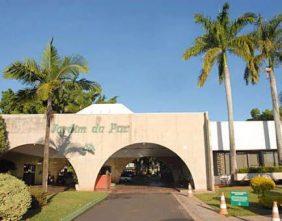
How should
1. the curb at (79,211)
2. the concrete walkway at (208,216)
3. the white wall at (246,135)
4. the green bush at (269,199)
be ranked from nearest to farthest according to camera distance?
the concrete walkway at (208,216)
the curb at (79,211)
the green bush at (269,199)
the white wall at (246,135)

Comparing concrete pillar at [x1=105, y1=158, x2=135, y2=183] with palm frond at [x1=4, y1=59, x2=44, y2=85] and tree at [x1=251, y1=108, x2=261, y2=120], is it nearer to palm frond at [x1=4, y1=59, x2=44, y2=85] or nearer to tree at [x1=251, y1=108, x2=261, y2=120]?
palm frond at [x1=4, y1=59, x2=44, y2=85]

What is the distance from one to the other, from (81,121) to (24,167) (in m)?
16.0

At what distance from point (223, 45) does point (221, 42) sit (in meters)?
0.30

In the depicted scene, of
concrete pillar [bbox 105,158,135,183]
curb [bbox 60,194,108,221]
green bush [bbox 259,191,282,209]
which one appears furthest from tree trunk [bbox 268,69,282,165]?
concrete pillar [bbox 105,158,135,183]

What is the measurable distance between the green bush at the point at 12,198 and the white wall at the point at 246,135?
23257 mm

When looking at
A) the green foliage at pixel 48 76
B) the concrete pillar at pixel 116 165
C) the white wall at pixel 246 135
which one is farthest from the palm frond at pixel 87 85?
the concrete pillar at pixel 116 165

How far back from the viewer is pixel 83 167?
29609 millimetres

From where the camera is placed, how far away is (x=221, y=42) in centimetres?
3080

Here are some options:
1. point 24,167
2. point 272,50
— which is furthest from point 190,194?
point 24,167

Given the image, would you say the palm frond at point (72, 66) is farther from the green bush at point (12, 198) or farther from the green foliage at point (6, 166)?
the green foliage at point (6, 166)

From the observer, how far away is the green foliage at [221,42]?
2991 centimetres

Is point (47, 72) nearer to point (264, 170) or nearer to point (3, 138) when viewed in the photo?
point (3, 138)

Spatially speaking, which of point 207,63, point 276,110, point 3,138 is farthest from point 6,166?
point 276,110

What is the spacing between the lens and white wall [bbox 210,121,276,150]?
33469 millimetres
